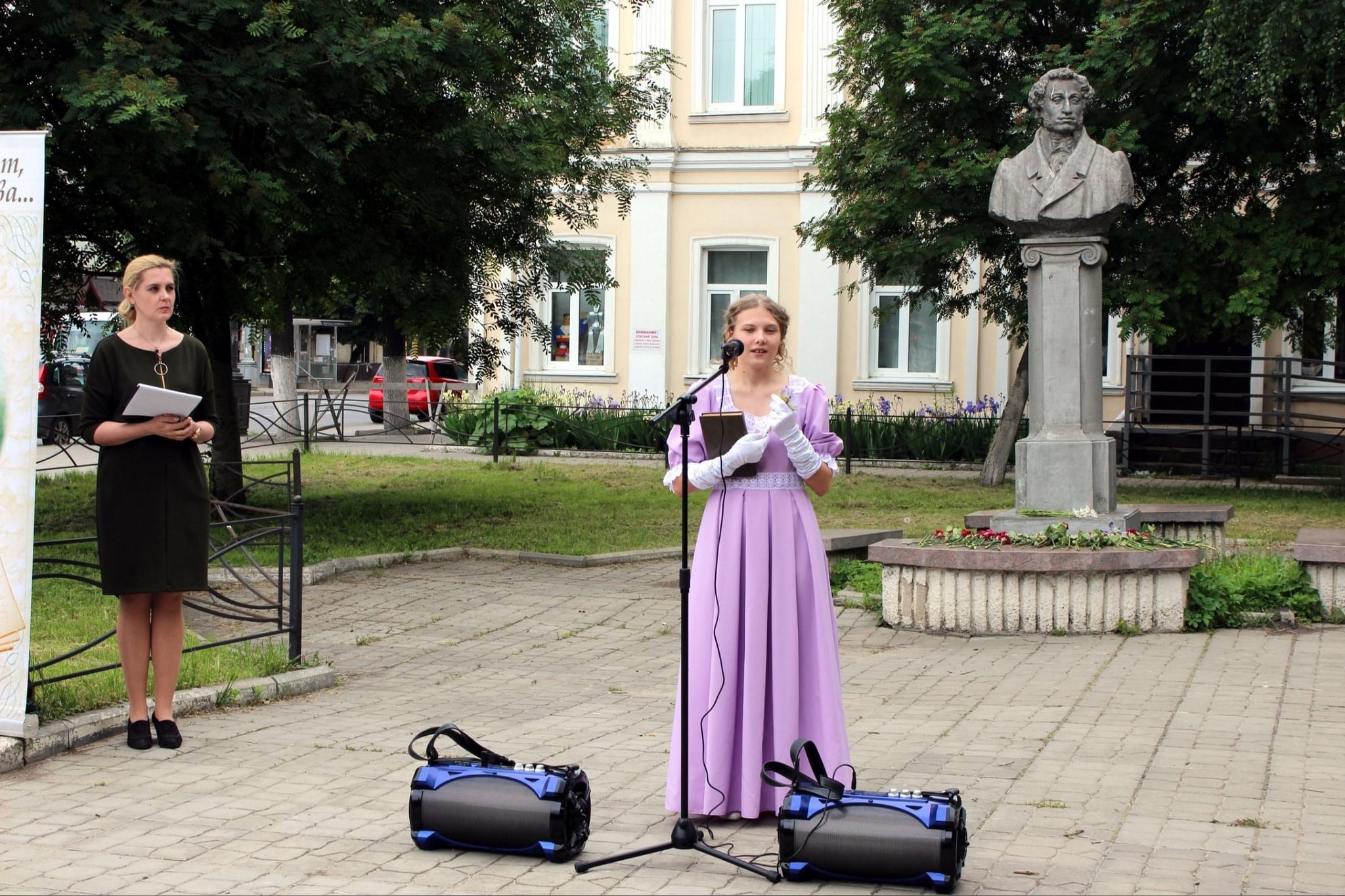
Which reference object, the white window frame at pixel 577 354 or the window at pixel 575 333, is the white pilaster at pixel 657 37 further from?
the window at pixel 575 333

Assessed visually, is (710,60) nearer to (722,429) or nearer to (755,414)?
(755,414)

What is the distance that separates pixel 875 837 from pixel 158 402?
11.6 feet

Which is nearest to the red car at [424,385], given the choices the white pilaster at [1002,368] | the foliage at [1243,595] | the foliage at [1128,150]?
the white pilaster at [1002,368]

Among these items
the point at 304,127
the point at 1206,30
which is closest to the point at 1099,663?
the point at 304,127

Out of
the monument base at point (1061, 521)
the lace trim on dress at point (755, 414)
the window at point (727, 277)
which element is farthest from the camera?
the window at point (727, 277)

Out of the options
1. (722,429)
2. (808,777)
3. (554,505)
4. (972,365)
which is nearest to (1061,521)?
(722,429)

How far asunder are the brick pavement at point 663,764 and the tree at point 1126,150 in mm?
8841

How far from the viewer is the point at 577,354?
2997cm

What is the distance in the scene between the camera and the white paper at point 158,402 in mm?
6395

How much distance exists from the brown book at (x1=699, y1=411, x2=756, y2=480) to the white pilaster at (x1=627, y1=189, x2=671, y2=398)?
76.0 ft

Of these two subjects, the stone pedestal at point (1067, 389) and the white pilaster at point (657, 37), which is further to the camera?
the white pilaster at point (657, 37)

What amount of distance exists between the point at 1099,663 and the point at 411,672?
3.99 meters

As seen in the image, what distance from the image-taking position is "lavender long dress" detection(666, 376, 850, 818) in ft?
18.3

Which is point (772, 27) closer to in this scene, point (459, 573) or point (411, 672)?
point (459, 573)
